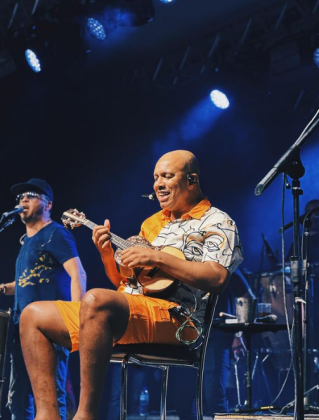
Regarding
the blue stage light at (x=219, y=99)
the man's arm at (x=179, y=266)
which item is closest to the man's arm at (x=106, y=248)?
the man's arm at (x=179, y=266)

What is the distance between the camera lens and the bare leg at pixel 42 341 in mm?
3090

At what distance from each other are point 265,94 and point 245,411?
478 cm

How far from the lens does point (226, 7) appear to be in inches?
280

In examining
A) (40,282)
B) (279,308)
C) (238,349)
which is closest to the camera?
(40,282)

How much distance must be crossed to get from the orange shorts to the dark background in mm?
4263

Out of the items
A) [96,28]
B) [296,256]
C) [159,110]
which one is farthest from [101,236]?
[159,110]

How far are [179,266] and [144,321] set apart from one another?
0.34 meters

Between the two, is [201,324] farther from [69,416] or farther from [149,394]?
[149,394]

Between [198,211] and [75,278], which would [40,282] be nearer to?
[75,278]

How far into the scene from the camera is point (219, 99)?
8.20 metres

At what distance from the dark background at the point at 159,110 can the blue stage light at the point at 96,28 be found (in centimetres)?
8

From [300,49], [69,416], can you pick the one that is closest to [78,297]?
[69,416]

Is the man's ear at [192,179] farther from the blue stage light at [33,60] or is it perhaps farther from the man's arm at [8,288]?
the blue stage light at [33,60]

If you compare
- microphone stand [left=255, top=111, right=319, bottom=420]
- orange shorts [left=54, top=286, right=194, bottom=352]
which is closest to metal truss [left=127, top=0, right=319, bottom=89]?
microphone stand [left=255, top=111, right=319, bottom=420]
